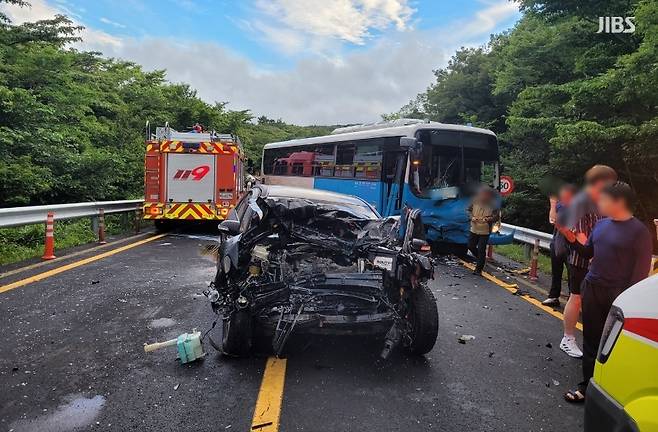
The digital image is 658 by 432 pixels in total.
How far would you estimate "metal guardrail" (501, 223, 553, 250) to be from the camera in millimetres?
9320

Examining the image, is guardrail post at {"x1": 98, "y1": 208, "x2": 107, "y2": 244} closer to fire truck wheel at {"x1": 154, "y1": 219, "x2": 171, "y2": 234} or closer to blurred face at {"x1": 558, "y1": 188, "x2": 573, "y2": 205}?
fire truck wheel at {"x1": 154, "y1": 219, "x2": 171, "y2": 234}

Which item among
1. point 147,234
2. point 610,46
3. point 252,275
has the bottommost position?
point 147,234

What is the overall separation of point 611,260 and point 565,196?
2.22 meters

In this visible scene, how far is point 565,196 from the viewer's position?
5.68 meters

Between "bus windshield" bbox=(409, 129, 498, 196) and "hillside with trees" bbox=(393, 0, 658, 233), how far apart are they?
1471 millimetres

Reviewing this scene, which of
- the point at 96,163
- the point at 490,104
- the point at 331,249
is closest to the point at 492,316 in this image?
the point at 331,249

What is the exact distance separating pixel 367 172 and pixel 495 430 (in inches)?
403

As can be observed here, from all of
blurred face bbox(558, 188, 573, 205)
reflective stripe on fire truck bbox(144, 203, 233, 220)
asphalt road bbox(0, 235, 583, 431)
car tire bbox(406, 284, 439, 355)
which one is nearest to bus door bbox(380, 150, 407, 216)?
reflective stripe on fire truck bbox(144, 203, 233, 220)

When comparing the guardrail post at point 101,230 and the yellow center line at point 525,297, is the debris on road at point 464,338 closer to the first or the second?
the yellow center line at point 525,297

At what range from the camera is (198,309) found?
5.82 meters

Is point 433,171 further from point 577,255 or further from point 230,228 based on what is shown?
point 230,228

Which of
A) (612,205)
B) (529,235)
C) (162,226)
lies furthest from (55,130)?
(612,205)

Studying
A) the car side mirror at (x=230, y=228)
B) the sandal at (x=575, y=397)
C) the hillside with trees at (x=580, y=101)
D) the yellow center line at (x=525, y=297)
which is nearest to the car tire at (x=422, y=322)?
the sandal at (x=575, y=397)

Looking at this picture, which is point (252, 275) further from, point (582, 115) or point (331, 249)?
point (582, 115)
